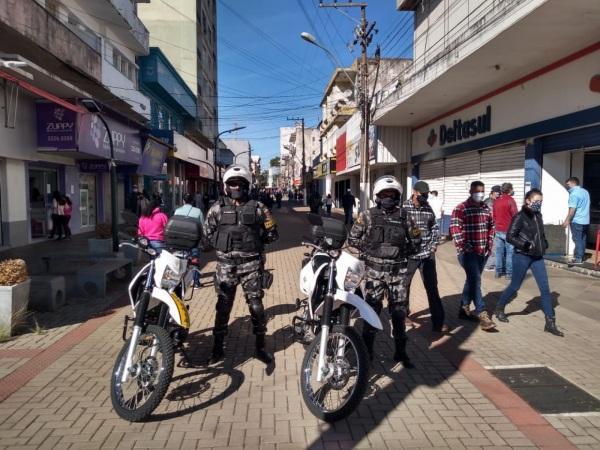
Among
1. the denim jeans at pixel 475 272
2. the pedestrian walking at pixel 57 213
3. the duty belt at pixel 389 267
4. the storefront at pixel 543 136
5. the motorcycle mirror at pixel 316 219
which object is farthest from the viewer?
the pedestrian walking at pixel 57 213

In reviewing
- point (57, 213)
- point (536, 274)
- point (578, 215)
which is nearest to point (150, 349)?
point (536, 274)

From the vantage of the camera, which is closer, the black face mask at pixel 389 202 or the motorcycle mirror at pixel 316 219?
the motorcycle mirror at pixel 316 219

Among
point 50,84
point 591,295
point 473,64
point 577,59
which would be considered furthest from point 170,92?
point 591,295

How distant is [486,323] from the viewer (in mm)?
5777

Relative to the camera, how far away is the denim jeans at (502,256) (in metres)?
8.95

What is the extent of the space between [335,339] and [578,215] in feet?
25.9

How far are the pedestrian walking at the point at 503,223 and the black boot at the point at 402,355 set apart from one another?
15.5 ft

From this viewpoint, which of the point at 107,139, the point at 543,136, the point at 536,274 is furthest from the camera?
the point at 107,139

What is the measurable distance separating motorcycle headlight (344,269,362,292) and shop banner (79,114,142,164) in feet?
40.3

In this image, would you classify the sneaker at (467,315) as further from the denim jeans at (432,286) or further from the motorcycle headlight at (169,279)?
the motorcycle headlight at (169,279)

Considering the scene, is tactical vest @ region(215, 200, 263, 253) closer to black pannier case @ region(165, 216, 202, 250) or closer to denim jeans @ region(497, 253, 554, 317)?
black pannier case @ region(165, 216, 202, 250)

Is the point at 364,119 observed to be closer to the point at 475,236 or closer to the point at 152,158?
the point at 152,158

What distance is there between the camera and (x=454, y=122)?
15969mm

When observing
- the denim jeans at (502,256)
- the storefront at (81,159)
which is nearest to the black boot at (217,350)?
the denim jeans at (502,256)
